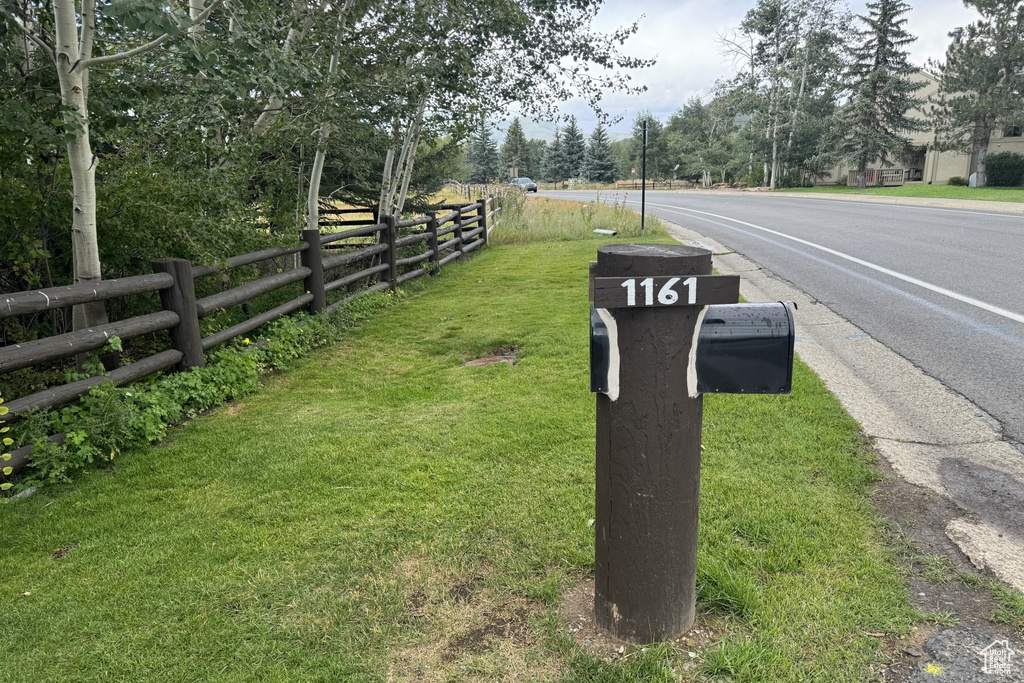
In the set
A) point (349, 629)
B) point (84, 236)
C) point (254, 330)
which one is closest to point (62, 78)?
point (84, 236)

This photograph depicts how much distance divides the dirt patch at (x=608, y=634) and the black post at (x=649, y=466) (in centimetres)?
4

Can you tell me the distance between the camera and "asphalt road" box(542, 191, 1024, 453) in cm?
494

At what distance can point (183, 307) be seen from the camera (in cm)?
505

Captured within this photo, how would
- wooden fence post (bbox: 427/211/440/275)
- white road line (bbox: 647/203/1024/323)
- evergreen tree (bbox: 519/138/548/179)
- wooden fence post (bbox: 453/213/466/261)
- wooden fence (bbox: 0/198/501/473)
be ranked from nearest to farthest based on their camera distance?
wooden fence (bbox: 0/198/501/473)
white road line (bbox: 647/203/1024/323)
wooden fence post (bbox: 427/211/440/275)
wooden fence post (bbox: 453/213/466/261)
evergreen tree (bbox: 519/138/548/179)

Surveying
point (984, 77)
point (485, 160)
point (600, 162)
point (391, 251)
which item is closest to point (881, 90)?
point (984, 77)

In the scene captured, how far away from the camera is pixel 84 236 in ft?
14.1

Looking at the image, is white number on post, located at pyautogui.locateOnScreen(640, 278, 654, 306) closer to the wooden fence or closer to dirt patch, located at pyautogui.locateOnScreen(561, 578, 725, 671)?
dirt patch, located at pyautogui.locateOnScreen(561, 578, 725, 671)

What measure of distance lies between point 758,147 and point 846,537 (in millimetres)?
46224

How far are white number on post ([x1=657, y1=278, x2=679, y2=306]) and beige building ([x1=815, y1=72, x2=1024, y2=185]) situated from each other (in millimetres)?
41484

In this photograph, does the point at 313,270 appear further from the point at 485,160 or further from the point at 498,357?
the point at 485,160

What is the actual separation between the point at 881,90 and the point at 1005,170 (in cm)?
834

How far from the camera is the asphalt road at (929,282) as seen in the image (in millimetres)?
4941

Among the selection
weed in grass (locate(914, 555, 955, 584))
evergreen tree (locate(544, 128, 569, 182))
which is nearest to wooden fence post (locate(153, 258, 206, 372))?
weed in grass (locate(914, 555, 955, 584))

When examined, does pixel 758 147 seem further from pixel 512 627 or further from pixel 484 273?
pixel 512 627
